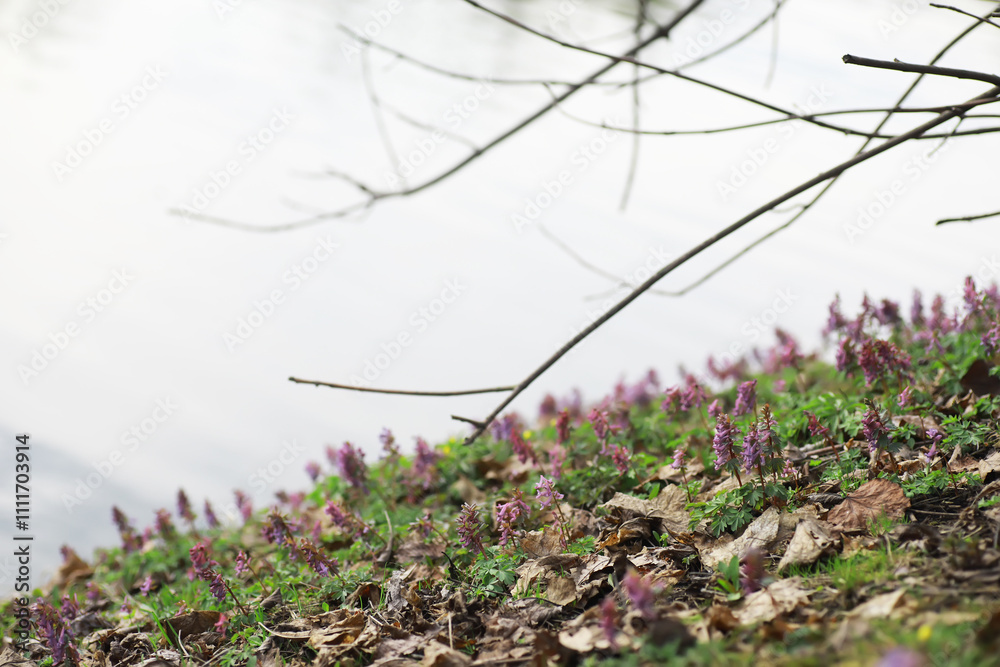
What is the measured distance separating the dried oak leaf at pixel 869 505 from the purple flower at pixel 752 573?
1.76 ft

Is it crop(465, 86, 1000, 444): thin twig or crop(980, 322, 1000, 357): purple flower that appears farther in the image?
crop(980, 322, 1000, 357): purple flower

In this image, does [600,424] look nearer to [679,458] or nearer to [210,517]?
[679,458]

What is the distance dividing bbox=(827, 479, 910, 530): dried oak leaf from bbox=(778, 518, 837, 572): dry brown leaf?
107 mm

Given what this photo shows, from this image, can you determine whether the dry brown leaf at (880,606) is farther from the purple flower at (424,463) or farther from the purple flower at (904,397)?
the purple flower at (424,463)

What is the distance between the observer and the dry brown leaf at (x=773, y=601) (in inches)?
90.9

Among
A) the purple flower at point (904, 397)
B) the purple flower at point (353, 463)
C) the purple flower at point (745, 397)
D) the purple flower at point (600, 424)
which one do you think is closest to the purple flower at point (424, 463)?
the purple flower at point (353, 463)

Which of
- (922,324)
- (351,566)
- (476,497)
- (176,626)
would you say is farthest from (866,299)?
(176,626)

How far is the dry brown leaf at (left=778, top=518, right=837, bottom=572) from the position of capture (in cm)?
266

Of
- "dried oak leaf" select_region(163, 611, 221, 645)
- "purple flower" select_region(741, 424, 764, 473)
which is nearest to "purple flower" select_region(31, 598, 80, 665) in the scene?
"dried oak leaf" select_region(163, 611, 221, 645)

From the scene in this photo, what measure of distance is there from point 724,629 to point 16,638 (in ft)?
13.5

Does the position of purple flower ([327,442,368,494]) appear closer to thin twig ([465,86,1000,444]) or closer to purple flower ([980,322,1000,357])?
thin twig ([465,86,1000,444])

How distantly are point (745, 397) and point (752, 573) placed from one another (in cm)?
179

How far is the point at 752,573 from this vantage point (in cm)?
235

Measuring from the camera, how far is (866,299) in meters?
4.41
